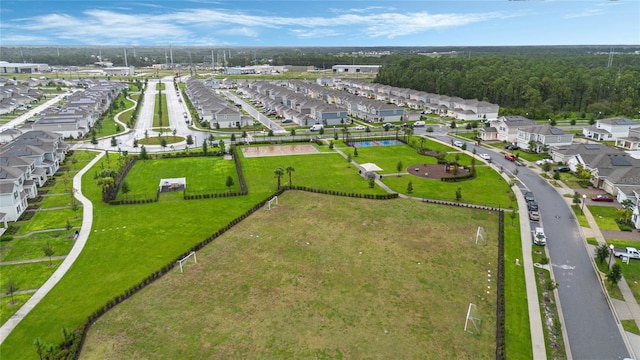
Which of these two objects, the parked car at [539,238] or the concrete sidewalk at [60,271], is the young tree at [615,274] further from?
the concrete sidewalk at [60,271]

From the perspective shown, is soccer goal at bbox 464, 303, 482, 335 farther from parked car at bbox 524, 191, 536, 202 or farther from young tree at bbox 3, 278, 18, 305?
young tree at bbox 3, 278, 18, 305

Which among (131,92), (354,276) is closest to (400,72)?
(131,92)

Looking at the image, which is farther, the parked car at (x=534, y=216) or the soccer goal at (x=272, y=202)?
the soccer goal at (x=272, y=202)

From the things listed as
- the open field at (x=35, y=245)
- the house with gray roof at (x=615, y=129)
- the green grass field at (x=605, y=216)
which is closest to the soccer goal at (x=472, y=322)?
the green grass field at (x=605, y=216)

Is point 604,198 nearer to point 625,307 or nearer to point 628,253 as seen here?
point 628,253

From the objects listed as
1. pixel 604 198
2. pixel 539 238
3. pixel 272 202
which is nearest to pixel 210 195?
pixel 272 202

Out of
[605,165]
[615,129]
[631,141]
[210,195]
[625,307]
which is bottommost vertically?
[625,307]
